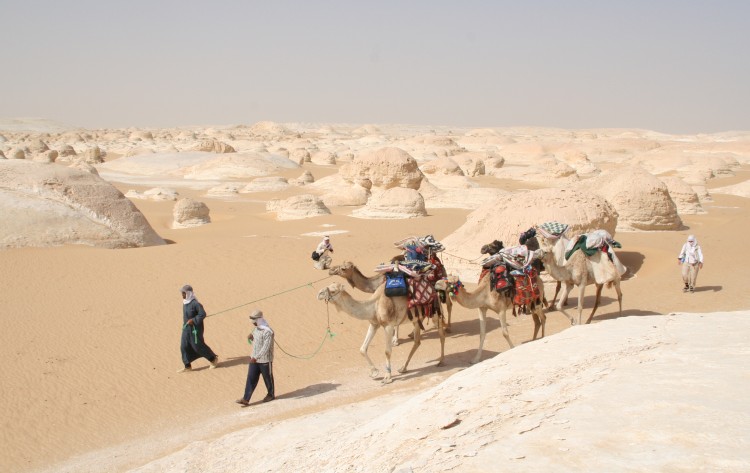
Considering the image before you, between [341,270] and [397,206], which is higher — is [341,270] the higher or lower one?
the lower one

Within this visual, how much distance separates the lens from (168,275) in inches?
541

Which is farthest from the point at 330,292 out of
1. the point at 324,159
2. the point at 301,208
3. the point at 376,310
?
the point at 324,159

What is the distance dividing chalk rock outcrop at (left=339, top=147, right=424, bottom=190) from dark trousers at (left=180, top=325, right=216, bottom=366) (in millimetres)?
19281

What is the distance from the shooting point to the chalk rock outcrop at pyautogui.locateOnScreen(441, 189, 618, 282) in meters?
13.7

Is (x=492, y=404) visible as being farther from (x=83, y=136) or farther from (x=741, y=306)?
(x=83, y=136)

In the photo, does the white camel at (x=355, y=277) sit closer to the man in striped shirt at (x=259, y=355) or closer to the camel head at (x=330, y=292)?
the camel head at (x=330, y=292)

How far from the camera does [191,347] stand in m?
9.39

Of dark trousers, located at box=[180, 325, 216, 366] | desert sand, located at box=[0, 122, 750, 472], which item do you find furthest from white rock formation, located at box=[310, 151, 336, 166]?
dark trousers, located at box=[180, 325, 216, 366]

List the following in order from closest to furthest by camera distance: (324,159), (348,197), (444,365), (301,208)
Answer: (444,365)
(301,208)
(348,197)
(324,159)

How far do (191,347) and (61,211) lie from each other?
819 centimetres

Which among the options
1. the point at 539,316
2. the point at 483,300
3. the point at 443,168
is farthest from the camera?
the point at 443,168

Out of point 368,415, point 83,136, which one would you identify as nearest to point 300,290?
point 368,415

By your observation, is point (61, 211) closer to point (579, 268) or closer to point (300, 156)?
point (579, 268)

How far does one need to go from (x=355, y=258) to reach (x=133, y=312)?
18.2 ft
